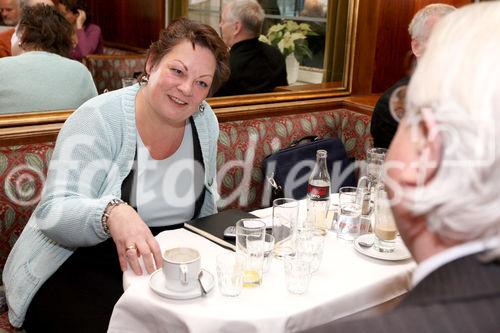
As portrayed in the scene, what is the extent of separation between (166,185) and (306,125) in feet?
4.29

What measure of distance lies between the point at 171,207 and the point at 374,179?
71 centimetres

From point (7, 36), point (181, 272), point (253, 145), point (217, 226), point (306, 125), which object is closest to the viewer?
point (181, 272)

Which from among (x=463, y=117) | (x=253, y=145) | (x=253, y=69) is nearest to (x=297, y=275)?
(x=463, y=117)

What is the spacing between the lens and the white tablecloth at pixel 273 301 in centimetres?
120

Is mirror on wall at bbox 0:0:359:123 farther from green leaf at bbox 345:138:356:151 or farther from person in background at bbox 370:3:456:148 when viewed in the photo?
person in background at bbox 370:3:456:148

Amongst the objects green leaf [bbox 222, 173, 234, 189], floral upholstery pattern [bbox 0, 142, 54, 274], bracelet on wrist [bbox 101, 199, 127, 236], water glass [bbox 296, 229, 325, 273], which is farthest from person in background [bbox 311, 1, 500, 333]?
green leaf [bbox 222, 173, 234, 189]

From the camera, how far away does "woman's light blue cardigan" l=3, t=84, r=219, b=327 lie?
1.63m

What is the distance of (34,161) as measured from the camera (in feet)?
6.66

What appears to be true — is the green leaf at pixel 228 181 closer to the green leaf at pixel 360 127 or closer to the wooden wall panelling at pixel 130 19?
the green leaf at pixel 360 127

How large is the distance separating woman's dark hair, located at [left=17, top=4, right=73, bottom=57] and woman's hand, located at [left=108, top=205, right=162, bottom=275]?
1.30 meters

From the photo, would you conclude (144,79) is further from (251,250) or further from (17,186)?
(251,250)

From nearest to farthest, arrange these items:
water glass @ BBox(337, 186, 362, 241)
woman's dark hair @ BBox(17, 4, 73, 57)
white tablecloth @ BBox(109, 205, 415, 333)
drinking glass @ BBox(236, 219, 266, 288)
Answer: white tablecloth @ BBox(109, 205, 415, 333) → drinking glass @ BBox(236, 219, 266, 288) → water glass @ BBox(337, 186, 362, 241) → woman's dark hair @ BBox(17, 4, 73, 57)

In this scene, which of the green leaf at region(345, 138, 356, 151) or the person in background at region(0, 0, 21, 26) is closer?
the green leaf at region(345, 138, 356, 151)

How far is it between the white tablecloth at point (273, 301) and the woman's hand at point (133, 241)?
4 centimetres
